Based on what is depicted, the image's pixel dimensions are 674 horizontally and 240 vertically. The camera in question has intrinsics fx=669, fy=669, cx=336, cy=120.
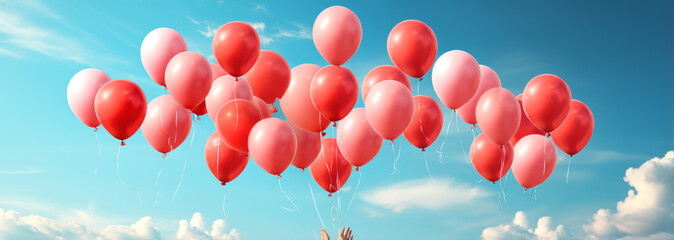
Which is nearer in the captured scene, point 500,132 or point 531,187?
point 500,132

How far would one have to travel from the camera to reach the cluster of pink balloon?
734cm

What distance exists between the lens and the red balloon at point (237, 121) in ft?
24.5

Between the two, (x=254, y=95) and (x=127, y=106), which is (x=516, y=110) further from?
(x=127, y=106)

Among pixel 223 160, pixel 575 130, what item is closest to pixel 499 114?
pixel 575 130

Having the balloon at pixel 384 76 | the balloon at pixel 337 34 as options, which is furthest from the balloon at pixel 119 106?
the balloon at pixel 384 76

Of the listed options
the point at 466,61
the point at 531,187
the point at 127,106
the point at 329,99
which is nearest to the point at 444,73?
the point at 466,61

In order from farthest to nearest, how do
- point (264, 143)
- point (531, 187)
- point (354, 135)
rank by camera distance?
1. point (531, 187)
2. point (354, 135)
3. point (264, 143)

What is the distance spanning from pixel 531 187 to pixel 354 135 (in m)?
2.43

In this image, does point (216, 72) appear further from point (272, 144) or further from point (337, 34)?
point (337, 34)

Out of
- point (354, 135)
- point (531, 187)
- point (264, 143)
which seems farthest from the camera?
A: point (531, 187)

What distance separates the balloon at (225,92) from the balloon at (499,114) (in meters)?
2.73

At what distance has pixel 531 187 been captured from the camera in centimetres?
855

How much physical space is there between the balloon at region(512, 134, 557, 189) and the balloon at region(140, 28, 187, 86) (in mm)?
4338

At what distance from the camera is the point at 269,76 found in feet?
26.2
